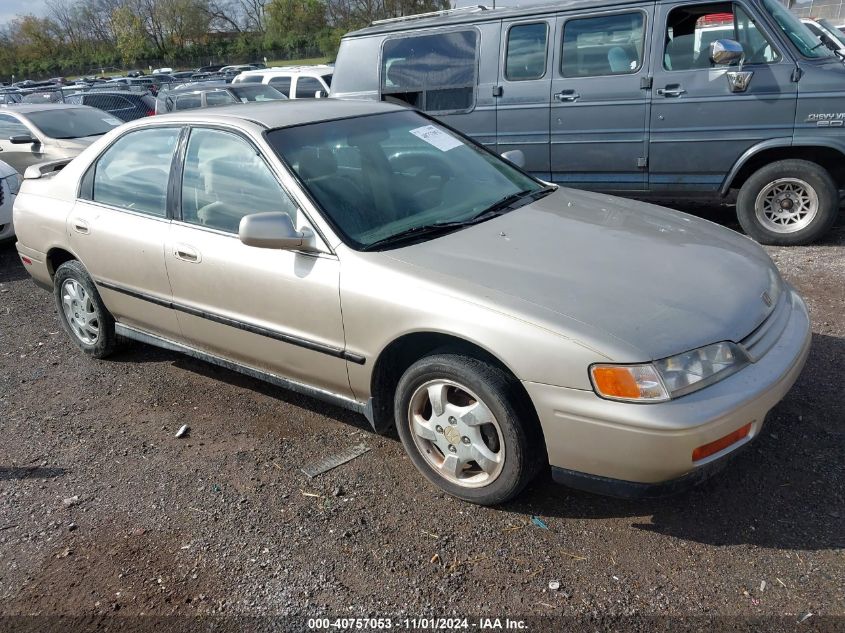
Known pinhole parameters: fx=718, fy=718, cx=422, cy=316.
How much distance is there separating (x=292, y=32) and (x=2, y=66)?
31.6 meters

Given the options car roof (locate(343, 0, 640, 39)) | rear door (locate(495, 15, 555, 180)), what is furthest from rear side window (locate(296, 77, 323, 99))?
rear door (locate(495, 15, 555, 180))

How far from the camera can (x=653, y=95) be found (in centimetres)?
620

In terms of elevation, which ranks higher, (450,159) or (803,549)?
(450,159)

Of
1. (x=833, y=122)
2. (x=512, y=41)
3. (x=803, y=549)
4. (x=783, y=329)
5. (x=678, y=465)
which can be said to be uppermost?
(x=512, y=41)

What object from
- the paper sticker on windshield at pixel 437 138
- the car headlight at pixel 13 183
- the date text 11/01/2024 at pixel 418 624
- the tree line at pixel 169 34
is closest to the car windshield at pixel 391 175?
the paper sticker on windshield at pixel 437 138

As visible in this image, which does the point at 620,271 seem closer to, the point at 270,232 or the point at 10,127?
the point at 270,232

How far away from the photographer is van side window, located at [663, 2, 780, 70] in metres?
5.79

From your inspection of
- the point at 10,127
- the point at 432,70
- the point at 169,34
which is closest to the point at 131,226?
the point at 432,70

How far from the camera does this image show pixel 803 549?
2678 mm

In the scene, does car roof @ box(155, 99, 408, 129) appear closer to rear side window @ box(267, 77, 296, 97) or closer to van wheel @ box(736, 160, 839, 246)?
van wheel @ box(736, 160, 839, 246)

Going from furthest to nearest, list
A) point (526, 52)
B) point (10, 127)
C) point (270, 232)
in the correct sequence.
→ point (10, 127) < point (526, 52) < point (270, 232)

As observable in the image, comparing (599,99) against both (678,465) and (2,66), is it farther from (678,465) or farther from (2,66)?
(2,66)

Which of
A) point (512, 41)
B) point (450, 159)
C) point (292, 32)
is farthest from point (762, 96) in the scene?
point (292, 32)

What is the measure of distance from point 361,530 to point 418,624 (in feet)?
1.90
